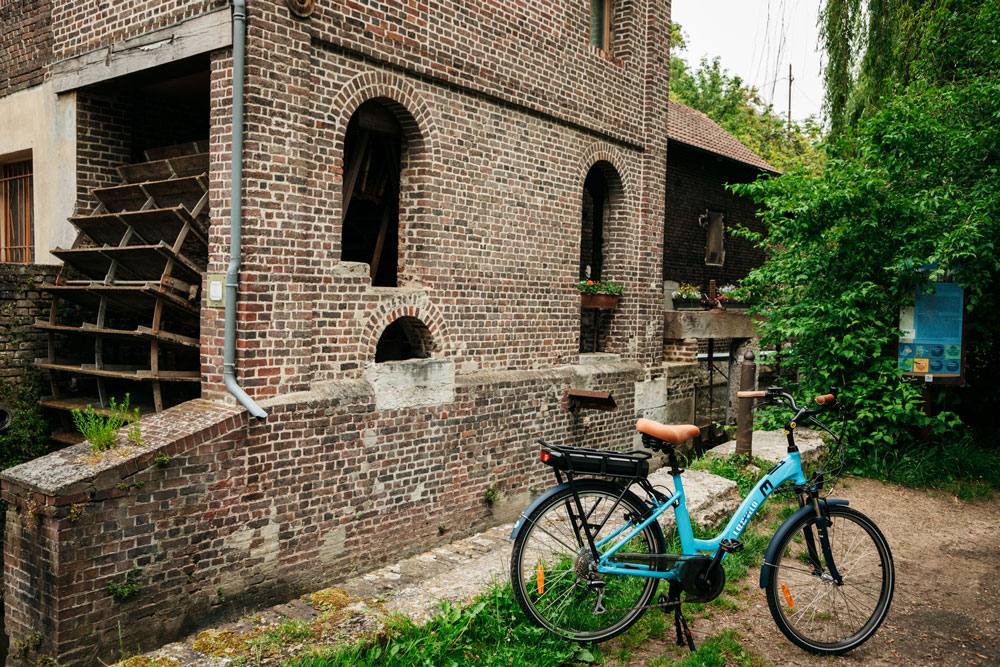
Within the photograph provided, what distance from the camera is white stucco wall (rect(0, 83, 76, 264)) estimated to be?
7.34 m

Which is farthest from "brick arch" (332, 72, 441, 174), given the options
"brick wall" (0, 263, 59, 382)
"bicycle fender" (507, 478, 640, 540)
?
"bicycle fender" (507, 478, 640, 540)

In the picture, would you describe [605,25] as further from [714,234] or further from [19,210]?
[19,210]

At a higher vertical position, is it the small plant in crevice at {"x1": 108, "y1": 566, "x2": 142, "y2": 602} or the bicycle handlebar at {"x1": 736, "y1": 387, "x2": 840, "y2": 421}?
the bicycle handlebar at {"x1": 736, "y1": 387, "x2": 840, "y2": 421}

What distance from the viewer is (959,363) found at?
8062 millimetres

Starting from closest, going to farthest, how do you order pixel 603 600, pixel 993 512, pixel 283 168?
1. pixel 603 600
2. pixel 283 168
3. pixel 993 512

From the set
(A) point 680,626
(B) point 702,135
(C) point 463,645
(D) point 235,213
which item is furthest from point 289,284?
(B) point 702,135

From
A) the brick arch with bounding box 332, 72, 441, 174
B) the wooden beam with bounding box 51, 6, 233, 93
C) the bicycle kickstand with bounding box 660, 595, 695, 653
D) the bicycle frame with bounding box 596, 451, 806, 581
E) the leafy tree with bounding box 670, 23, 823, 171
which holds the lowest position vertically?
the bicycle kickstand with bounding box 660, 595, 695, 653

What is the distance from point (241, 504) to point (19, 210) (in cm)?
559

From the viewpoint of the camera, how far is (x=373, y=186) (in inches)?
344

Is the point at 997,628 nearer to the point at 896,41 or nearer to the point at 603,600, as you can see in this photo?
the point at 603,600

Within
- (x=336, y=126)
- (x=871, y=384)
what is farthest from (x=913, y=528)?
(x=336, y=126)

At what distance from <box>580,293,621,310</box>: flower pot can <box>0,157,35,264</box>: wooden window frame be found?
712 cm

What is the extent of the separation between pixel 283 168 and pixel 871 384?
6.86 m

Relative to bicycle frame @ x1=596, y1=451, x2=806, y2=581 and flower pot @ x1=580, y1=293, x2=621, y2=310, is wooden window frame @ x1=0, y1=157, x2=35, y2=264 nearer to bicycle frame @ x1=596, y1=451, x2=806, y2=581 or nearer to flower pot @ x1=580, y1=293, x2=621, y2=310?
flower pot @ x1=580, y1=293, x2=621, y2=310
